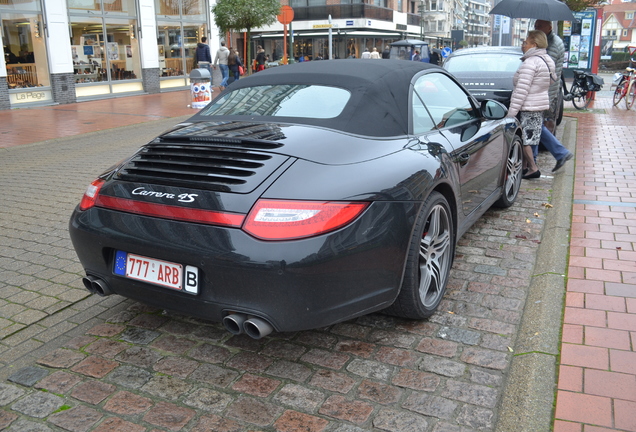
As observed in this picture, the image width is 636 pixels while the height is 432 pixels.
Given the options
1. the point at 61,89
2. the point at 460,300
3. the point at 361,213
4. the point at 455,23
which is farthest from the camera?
the point at 455,23

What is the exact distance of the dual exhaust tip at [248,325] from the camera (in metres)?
2.66

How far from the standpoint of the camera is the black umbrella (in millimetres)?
8109

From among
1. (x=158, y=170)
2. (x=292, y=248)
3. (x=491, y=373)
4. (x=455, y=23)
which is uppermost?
(x=455, y=23)

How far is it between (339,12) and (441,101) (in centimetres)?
5423

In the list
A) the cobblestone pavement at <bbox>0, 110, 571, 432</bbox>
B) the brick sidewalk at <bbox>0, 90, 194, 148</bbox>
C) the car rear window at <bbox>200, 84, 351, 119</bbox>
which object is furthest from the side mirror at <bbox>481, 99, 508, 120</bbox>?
the brick sidewalk at <bbox>0, 90, 194, 148</bbox>

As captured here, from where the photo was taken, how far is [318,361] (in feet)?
9.91

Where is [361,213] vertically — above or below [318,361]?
above

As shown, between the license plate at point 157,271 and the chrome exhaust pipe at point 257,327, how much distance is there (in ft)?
0.97

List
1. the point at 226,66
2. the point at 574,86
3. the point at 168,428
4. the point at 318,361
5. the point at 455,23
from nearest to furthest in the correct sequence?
the point at 168,428
the point at 318,361
the point at 574,86
the point at 226,66
the point at 455,23

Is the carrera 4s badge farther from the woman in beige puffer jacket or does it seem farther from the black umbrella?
the black umbrella

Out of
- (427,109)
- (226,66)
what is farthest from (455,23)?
(427,109)

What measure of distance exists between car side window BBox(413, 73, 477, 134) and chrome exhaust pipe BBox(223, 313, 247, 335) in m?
1.60

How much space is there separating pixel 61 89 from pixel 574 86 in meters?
15.0

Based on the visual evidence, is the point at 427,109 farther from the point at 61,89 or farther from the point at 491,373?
the point at 61,89
